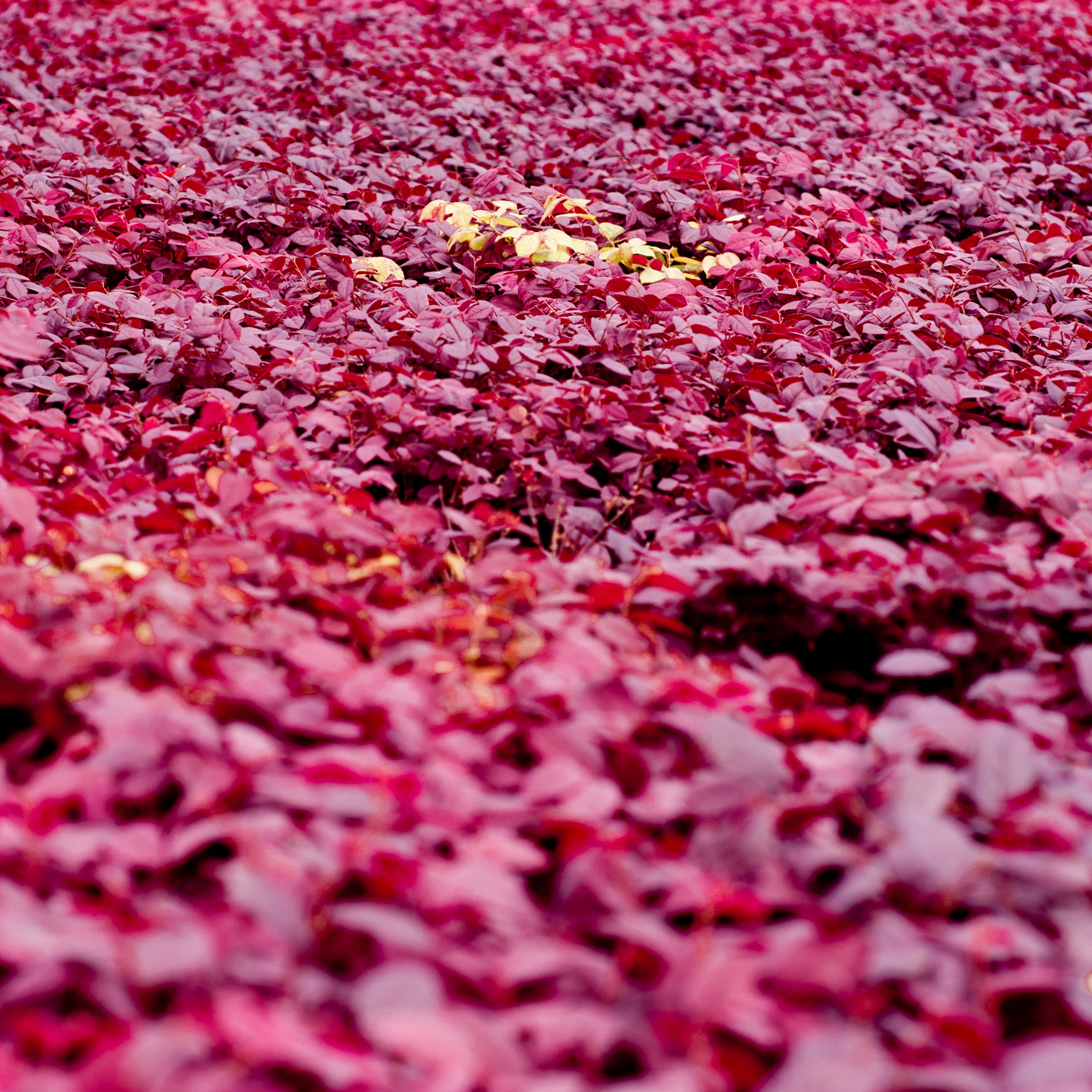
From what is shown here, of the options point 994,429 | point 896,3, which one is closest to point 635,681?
point 994,429

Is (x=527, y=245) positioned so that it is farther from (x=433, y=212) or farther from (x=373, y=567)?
(x=373, y=567)

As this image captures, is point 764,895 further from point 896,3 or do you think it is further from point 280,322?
point 896,3

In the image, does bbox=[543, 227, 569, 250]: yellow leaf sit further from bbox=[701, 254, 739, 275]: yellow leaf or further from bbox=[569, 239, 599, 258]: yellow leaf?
bbox=[701, 254, 739, 275]: yellow leaf

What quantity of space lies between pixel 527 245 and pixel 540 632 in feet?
6.73

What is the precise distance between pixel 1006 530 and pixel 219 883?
5.26 feet

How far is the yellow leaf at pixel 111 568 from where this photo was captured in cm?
178

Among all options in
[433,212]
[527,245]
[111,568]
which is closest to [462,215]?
[433,212]

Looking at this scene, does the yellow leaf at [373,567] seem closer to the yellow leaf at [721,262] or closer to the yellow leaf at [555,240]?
the yellow leaf at [555,240]

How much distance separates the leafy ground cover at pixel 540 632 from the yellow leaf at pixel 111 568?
12 mm

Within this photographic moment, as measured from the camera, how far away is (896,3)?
26.2 feet

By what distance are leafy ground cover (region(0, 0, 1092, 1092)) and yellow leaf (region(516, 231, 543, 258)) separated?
37mm

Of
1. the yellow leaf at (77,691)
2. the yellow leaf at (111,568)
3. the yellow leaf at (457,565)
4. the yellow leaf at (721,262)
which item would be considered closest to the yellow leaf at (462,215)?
the yellow leaf at (721,262)

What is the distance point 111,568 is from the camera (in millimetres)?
1809

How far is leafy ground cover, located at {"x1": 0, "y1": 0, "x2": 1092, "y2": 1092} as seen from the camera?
42.8 inches
